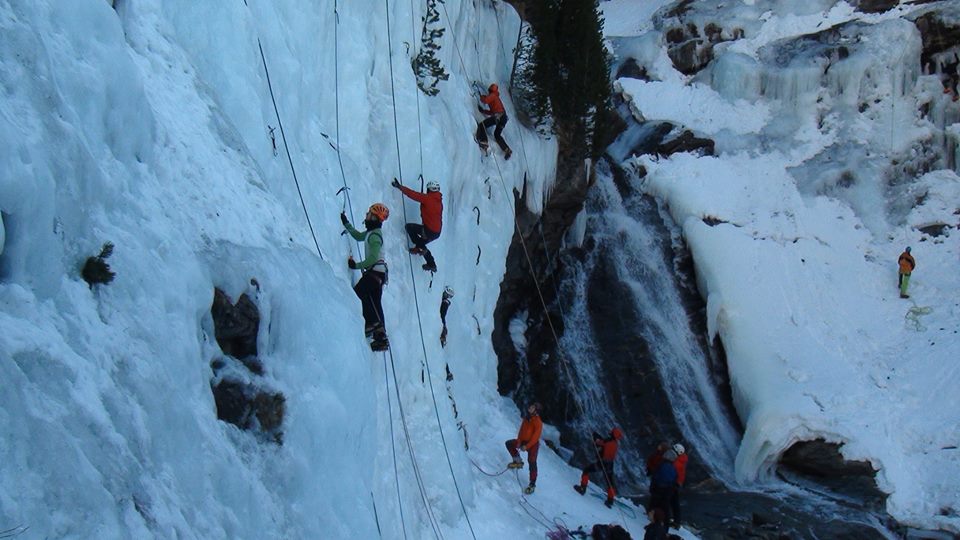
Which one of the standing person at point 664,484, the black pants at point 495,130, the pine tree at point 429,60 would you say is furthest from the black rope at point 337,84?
the standing person at point 664,484

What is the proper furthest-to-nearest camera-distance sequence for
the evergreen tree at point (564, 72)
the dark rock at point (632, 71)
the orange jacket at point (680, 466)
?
the dark rock at point (632, 71)
the evergreen tree at point (564, 72)
the orange jacket at point (680, 466)

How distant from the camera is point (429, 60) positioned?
1236cm

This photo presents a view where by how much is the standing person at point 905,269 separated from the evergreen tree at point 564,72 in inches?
264

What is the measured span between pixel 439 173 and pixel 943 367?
10.7 m

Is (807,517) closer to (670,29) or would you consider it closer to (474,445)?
(474,445)

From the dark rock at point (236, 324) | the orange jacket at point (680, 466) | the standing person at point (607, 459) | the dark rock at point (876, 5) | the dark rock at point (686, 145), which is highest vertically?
the dark rock at point (876, 5)

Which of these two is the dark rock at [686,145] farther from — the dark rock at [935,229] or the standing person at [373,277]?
the standing person at [373,277]

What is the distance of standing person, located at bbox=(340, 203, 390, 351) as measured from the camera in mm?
8289

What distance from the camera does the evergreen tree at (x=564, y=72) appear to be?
1689cm

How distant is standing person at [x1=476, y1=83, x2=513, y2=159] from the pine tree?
1411mm

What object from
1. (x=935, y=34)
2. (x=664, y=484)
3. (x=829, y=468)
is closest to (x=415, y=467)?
(x=664, y=484)

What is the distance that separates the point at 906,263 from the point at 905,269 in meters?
0.12

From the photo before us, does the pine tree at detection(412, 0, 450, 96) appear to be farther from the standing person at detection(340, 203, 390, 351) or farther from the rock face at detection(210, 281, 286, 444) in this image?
the rock face at detection(210, 281, 286, 444)

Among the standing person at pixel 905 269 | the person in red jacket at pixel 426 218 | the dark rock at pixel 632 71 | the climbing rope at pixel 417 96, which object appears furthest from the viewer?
the dark rock at pixel 632 71
